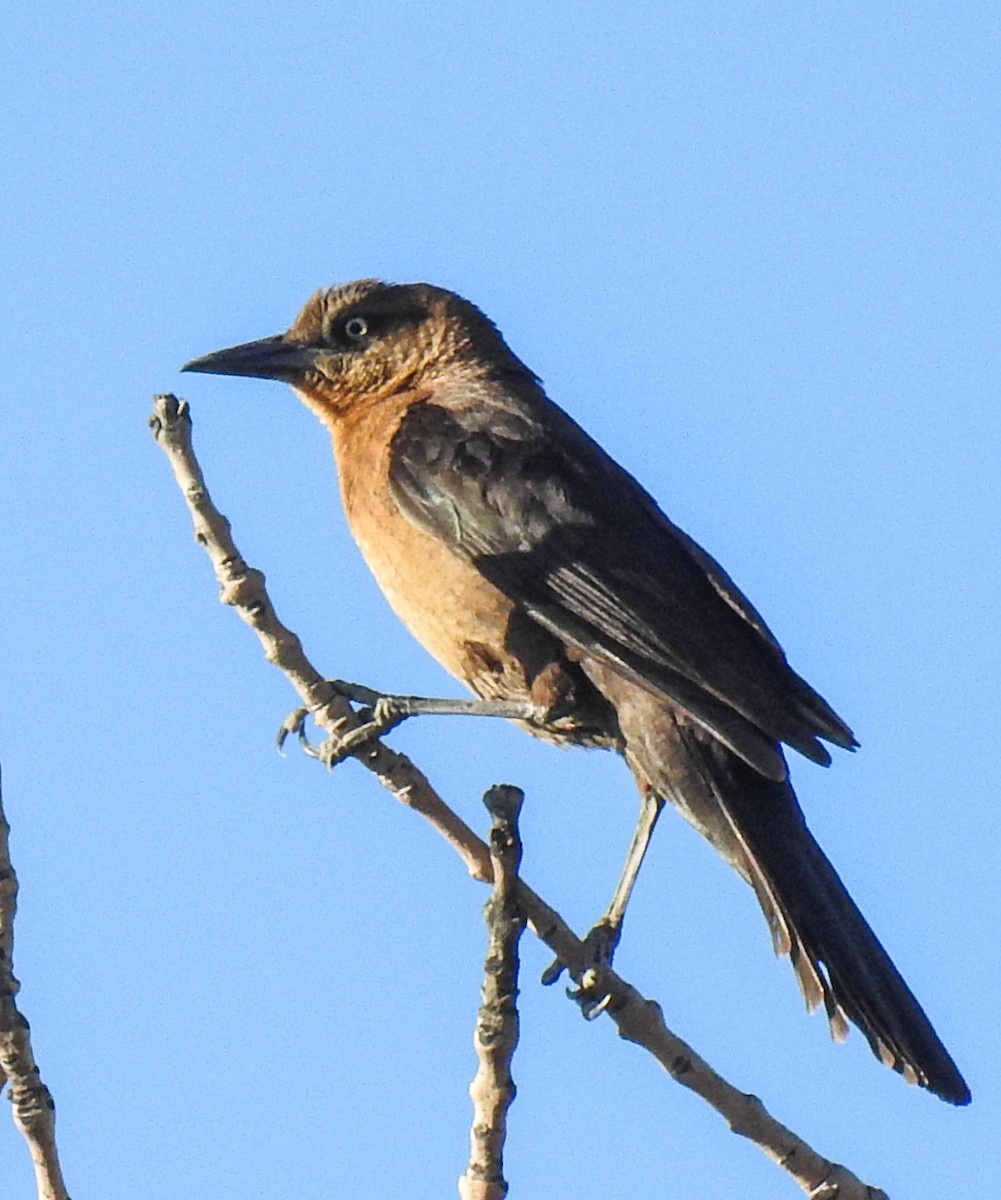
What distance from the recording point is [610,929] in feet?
20.0

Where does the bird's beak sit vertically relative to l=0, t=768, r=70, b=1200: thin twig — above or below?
above

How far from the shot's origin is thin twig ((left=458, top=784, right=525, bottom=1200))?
4102 mm

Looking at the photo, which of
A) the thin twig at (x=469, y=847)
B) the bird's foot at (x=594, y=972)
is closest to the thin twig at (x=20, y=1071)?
the thin twig at (x=469, y=847)

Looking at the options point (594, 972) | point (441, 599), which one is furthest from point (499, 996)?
point (441, 599)

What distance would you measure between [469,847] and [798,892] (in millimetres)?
1301

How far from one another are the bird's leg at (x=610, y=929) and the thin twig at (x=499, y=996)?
2.15 ft

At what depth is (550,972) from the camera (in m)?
5.63

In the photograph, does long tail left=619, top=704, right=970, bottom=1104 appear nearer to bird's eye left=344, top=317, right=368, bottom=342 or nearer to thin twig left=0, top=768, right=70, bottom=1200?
bird's eye left=344, top=317, right=368, bottom=342

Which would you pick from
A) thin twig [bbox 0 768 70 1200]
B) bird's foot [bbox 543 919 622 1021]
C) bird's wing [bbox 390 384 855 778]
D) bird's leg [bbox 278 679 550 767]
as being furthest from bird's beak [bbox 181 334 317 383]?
thin twig [bbox 0 768 70 1200]

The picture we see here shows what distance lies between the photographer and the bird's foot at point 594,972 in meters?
4.82

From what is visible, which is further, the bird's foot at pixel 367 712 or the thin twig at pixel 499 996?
the bird's foot at pixel 367 712

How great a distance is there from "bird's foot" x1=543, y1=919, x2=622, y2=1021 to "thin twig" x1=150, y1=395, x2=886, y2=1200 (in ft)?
0.09

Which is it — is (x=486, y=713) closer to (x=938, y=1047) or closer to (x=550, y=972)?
(x=550, y=972)

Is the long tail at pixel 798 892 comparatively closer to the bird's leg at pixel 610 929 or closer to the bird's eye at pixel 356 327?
the bird's leg at pixel 610 929
